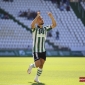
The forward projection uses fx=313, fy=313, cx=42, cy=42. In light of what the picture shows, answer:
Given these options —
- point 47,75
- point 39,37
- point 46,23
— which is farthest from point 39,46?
point 46,23

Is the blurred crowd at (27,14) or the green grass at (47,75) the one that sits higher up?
the blurred crowd at (27,14)

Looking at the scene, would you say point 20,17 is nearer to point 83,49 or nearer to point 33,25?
point 83,49

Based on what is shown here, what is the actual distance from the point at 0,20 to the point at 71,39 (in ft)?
24.7

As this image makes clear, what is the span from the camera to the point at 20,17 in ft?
107

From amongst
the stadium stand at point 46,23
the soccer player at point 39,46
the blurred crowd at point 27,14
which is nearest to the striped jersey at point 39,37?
the soccer player at point 39,46

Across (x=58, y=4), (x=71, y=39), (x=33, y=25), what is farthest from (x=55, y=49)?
(x=33, y=25)

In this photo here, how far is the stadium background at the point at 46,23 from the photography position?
29.2 metres

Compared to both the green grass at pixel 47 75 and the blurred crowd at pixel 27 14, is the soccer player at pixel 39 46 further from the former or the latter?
the blurred crowd at pixel 27 14

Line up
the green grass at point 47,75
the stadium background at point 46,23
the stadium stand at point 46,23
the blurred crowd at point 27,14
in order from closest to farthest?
the green grass at point 47,75 < the stadium background at point 46,23 < the stadium stand at point 46,23 < the blurred crowd at point 27,14

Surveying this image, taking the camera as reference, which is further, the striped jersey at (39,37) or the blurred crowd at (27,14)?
the blurred crowd at (27,14)

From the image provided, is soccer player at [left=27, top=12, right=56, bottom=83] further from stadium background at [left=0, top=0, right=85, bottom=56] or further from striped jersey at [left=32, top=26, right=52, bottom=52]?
stadium background at [left=0, top=0, right=85, bottom=56]

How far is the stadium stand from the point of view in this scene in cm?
3025

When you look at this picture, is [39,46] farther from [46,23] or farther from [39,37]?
[46,23]

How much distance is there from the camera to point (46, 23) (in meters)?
32.6
